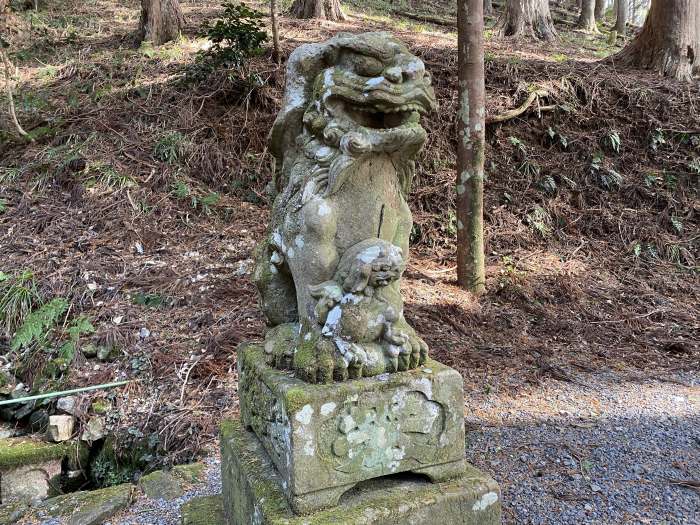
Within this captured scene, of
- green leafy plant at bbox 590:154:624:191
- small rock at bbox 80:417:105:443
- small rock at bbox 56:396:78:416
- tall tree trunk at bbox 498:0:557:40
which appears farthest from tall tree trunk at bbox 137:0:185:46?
A: small rock at bbox 80:417:105:443

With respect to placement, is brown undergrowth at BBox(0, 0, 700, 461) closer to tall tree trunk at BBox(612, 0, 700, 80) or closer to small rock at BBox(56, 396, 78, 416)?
small rock at BBox(56, 396, 78, 416)

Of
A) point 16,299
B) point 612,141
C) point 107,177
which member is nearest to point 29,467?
point 16,299

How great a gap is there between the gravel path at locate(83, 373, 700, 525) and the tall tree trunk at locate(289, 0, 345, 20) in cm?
979

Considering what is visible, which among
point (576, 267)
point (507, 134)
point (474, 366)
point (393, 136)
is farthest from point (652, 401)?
point (507, 134)

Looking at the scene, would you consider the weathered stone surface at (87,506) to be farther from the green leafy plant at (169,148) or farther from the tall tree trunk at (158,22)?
the tall tree trunk at (158,22)

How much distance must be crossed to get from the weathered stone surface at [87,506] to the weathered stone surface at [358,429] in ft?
5.66

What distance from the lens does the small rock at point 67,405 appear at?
402 cm

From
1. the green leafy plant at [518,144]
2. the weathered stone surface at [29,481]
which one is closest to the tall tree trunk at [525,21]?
the green leafy plant at [518,144]

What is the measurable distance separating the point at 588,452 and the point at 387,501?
214 cm

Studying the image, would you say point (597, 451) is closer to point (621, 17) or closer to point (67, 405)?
point (67, 405)

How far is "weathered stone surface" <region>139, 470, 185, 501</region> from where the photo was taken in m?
3.26

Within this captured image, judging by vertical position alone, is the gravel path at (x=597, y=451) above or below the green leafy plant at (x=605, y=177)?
below

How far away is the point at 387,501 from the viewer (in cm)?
184

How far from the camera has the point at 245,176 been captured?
23.4 feet
